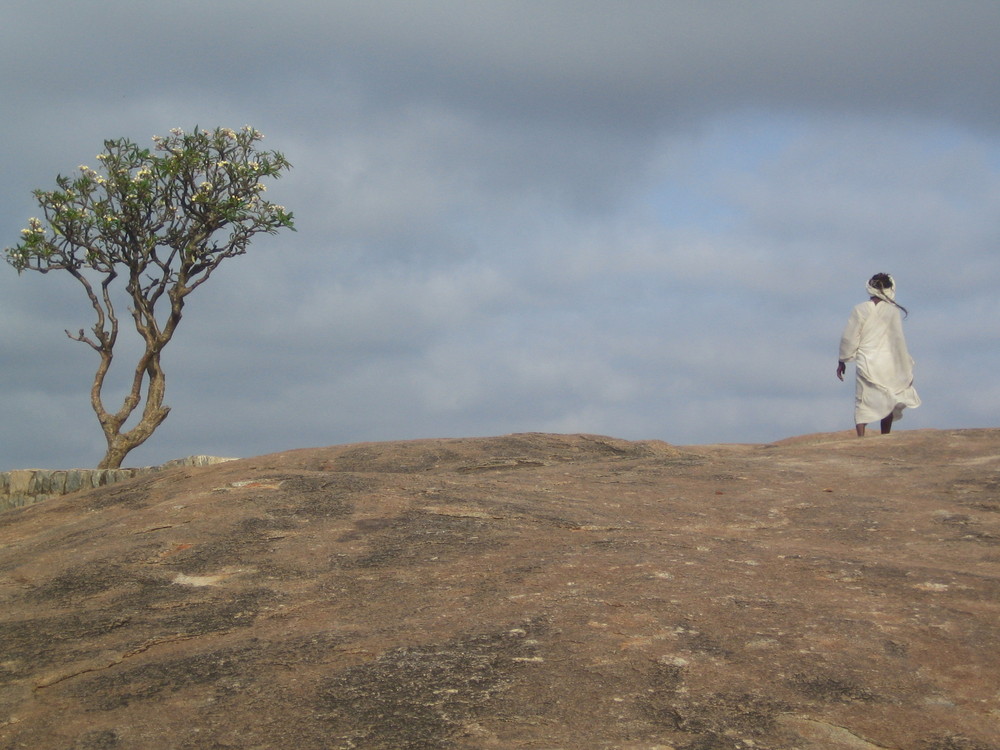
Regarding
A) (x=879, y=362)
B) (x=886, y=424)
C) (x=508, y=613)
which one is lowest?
(x=508, y=613)

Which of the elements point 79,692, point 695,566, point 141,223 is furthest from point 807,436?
point 79,692

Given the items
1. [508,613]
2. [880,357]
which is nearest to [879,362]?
[880,357]

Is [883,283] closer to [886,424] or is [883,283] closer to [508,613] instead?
[886,424]

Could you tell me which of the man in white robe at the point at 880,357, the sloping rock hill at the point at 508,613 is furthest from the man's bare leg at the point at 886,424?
the sloping rock hill at the point at 508,613

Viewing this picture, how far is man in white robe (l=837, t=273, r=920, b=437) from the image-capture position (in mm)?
11094

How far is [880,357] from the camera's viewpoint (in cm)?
1118

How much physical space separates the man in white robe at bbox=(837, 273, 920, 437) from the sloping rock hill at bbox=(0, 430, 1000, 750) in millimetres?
4691

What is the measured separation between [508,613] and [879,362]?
8.59 m

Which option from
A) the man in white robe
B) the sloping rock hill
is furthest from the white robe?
the sloping rock hill

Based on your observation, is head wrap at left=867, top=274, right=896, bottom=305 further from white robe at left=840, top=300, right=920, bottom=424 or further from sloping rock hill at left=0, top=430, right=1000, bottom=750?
sloping rock hill at left=0, top=430, right=1000, bottom=750

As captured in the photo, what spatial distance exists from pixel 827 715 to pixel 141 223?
46.2ft

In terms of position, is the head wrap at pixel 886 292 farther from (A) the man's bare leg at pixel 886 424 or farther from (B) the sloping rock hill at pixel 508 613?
(B) the sloping rock hill at pixel 508 613

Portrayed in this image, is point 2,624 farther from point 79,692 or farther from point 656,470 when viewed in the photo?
point 656,470

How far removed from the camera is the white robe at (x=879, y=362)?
11.1m
